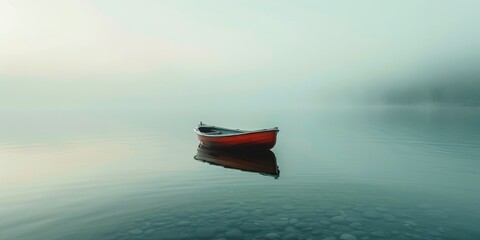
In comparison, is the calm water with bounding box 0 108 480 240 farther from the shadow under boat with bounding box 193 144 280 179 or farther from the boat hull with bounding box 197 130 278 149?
the boat hull with bounding box 197 130 278 149

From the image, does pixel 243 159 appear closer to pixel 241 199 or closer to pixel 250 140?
pixel 250 140

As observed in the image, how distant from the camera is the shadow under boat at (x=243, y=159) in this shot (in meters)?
28.1

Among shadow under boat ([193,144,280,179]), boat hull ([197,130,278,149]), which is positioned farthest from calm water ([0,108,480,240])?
boat hull ([197,130,278,149])

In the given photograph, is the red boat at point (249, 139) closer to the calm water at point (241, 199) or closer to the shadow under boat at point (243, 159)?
the shadow under boat at point (243, 159)

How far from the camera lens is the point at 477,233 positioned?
1272cm

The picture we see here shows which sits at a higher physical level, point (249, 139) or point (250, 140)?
point (249, 139)

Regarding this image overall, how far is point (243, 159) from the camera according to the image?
1307 inches

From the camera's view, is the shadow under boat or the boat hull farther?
the boat hull

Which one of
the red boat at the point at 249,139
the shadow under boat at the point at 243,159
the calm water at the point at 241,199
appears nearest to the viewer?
the calm water at the point at 241,199

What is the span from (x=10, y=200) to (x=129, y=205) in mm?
8437

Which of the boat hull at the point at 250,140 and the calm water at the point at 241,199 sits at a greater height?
the boat hull at the point at 250,140

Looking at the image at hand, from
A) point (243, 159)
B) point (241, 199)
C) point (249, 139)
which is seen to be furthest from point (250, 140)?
point (241, 199)

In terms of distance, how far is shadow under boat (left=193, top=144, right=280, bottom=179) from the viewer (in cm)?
2809

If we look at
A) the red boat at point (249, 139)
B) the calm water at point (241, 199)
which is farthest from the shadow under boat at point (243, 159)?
the calm water at point (241, 199)
